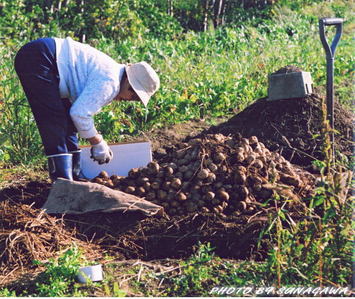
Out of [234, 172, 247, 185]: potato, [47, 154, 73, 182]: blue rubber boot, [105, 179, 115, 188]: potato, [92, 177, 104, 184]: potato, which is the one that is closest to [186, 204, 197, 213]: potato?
[234, 172, 247, 185]: potato

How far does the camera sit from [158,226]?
3.84 meters

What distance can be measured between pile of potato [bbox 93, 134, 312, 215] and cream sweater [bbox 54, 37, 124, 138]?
0.48m

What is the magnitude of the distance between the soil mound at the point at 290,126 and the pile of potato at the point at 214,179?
87cm

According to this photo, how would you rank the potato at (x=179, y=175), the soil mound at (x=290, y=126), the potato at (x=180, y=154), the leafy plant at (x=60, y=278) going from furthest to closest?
the soil mound at (x=290, y=126) < the potato at (x=180, y=154) < the potato at (x=179, y=175) < the leafy plant at (x=60, y=278)

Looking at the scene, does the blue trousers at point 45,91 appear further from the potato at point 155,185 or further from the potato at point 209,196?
the potato at point 209,196

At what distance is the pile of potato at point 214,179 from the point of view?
13.1ft

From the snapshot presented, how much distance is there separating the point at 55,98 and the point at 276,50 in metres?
5.55

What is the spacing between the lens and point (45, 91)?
14.2ft

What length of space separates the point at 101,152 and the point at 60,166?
0.29 meters

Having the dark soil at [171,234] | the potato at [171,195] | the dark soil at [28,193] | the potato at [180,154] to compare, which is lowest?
the dark soil at [171,234]

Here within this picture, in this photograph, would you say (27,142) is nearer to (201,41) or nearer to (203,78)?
(203,78)

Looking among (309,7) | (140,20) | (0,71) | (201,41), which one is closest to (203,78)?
(0,71)

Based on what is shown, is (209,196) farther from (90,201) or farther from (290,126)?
(290,126)

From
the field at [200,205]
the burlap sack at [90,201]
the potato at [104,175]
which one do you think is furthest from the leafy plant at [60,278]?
the potato at [104,175]
